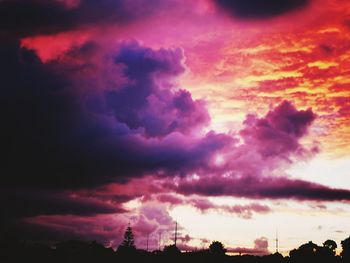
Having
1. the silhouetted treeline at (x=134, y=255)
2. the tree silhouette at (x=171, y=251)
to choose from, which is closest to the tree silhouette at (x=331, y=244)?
the silhouetted treeline at (x=134, y=255)

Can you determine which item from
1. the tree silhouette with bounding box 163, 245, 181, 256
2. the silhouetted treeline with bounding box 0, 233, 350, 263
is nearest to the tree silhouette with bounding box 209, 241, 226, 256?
the silhouetted treeline with bounding box 0, 233, 350, 263

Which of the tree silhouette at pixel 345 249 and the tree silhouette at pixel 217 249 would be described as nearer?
the tree silhouette at pixel 345 249

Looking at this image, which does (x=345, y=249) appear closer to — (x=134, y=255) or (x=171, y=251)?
(x=171, y=251)

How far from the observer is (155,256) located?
175375 millimetres

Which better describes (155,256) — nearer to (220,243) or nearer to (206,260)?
(206,260)

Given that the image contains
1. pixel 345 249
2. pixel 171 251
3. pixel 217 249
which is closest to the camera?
pixel 345 249

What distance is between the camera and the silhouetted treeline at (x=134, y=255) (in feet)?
505

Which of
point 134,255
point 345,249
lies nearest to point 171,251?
point 134,255

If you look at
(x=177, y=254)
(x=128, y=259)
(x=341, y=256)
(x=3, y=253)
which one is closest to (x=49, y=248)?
(x=3, y=253)

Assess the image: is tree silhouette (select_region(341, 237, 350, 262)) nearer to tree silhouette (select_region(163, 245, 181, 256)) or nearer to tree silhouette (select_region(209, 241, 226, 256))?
tree silhouette (select_region(209, 241, 226, 256))

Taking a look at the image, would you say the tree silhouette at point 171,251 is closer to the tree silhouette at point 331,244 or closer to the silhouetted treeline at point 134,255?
the silhouetted treeline at point 134,255

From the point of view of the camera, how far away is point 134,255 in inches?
6762

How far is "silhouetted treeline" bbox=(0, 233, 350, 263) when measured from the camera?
154000 millimetres

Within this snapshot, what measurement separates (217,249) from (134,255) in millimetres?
39159
